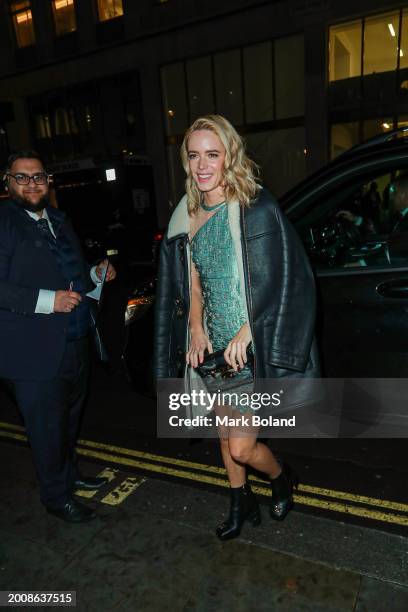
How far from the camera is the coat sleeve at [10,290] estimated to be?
7.50ft

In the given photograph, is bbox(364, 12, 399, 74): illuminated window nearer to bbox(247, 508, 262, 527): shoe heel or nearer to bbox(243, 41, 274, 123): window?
bbox(243, 41, 274, 123): window

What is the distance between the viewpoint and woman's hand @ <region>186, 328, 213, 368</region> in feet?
7.48

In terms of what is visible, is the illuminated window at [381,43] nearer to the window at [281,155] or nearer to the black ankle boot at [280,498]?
the window at [281,155]

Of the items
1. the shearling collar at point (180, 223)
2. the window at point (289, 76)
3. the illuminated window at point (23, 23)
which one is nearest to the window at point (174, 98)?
the window at point (289, 76)

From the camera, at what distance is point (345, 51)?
1478 cm

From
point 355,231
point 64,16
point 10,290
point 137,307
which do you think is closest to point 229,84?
point 64,16

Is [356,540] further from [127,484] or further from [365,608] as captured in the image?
[127,484]

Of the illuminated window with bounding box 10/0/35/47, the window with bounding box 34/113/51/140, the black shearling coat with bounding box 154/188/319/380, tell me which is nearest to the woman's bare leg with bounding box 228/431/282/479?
the black shearling coat with bounding box 154/188/319/380

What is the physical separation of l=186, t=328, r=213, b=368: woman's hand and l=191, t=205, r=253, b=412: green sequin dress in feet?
0.21

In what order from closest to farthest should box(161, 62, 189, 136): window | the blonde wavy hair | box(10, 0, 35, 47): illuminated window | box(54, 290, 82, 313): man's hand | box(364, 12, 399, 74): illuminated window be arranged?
the blonde wavy hair → box(54, 290, 82, 313): man's hand → box(364, 12, 399, 74): illuminated window → box(161, 62, 189, 136): window → box(10, 0, 35, 47): illuminated window

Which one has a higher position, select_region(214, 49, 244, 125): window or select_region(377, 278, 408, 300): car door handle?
select_region(214, 49, 244, 125): window

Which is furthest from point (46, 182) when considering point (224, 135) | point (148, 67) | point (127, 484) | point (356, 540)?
point (148, 67)

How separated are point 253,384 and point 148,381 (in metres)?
1.40

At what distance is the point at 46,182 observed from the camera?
2.49 metres
